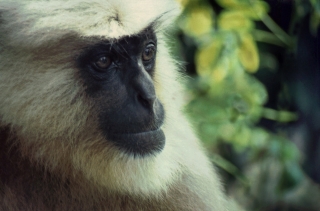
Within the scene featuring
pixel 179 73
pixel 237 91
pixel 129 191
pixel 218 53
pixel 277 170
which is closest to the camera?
pixel 129 191

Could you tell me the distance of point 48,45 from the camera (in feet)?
8.30

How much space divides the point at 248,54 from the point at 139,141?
1.44 meters

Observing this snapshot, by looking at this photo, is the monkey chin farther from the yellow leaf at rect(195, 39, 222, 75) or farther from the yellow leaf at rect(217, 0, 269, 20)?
the yellow leaf at rect(217, 0, 269, 20)

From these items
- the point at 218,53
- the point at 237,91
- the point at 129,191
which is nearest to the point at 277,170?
the point at 237,91

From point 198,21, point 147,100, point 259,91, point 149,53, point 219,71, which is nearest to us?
point 147,100

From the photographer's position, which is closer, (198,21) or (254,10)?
(254,10)

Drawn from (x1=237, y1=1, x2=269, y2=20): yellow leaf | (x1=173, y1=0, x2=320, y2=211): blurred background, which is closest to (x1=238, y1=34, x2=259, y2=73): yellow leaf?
(x1=173, y1=0, x2=320, y2=211): blurred background

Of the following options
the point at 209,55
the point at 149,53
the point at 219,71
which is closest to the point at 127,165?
the point at 149,53

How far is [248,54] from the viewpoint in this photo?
3.80 metres

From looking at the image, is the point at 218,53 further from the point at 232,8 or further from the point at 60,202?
the point at 60,202

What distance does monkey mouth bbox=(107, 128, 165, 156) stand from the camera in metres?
2.65

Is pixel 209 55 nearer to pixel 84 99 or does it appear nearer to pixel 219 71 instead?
pixel 219 71

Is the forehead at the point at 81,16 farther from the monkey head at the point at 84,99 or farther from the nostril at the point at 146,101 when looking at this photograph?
the nostril at the point at 146,101

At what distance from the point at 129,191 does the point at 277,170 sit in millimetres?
2780
